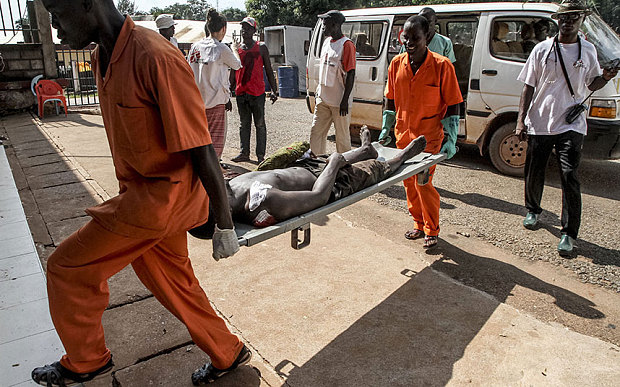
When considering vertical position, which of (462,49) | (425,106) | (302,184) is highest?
(462,49)

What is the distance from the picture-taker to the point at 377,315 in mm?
2777

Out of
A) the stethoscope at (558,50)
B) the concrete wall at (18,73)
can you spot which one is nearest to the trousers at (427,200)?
the stethoscope at (558,50)

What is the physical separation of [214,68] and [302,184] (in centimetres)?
273

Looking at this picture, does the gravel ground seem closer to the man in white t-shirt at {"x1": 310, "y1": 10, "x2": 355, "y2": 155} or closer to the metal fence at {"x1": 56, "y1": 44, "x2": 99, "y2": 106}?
the man in white t-shirt at {"x1": 310, "y1": 10, "x2": 355, "y2": 155}

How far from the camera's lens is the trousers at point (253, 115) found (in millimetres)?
6156

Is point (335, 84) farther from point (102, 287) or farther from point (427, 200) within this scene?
point (102, 287)

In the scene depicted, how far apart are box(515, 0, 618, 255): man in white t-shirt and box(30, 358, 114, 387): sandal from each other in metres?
3.45

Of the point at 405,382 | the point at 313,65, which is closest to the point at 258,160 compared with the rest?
the point at 313,65

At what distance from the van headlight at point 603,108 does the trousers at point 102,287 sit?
5.03 meters

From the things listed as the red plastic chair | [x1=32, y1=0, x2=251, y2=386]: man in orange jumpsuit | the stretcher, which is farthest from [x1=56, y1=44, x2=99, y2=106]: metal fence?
[x1=32, y1=0, x2=251, y2=386]: man in orange jumpsuit

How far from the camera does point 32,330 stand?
8.34 ft

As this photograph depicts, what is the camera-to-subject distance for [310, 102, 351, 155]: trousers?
555 cm

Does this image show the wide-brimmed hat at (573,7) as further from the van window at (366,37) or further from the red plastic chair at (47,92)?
the red plastic chair at (47,92)

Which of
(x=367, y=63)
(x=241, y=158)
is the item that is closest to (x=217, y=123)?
(x=241, y=158)
